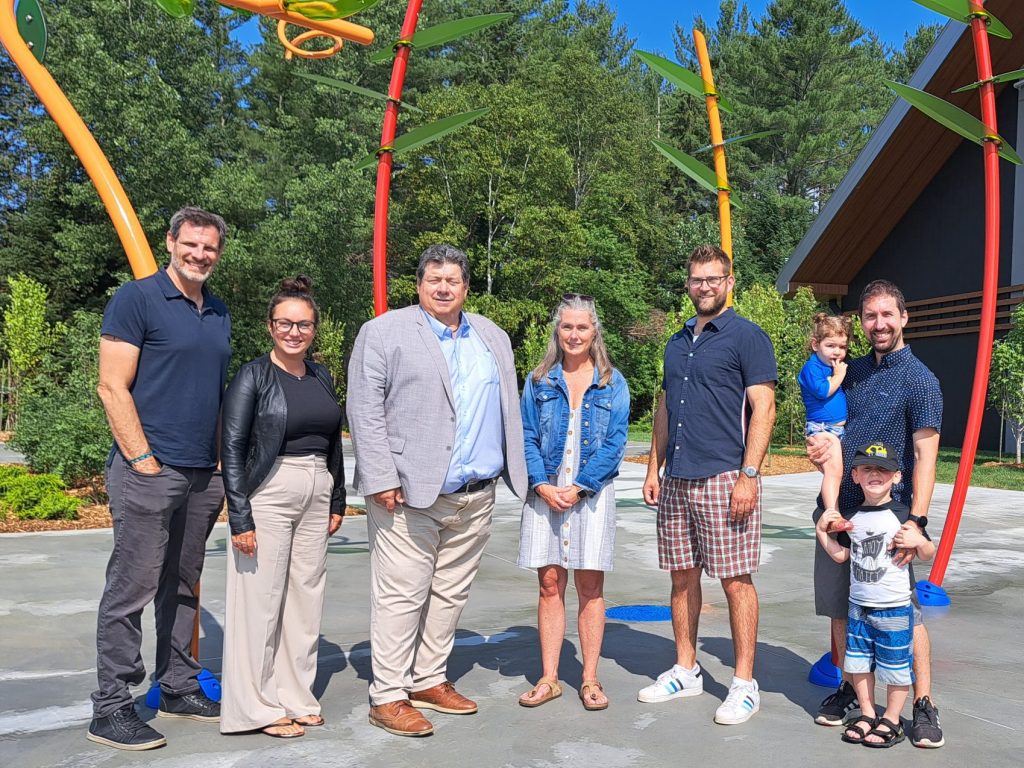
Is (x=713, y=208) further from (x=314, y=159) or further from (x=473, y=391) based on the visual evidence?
(x=473, y=391)

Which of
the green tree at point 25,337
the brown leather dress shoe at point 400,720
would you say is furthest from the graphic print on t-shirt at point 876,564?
the green tree at point 25,337

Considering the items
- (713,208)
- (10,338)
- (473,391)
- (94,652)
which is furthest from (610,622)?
(713,208)

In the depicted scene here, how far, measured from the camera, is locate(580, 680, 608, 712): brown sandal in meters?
3.78

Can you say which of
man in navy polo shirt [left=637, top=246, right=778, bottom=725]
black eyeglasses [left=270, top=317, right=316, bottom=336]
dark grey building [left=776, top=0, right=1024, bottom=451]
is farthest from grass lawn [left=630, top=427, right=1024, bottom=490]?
black eyeglasses [left=270, top=317, right=316, bottom=336]

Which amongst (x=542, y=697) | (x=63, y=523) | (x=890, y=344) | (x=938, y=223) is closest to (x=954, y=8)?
(x=890, y=344)

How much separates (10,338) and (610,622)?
883 inches

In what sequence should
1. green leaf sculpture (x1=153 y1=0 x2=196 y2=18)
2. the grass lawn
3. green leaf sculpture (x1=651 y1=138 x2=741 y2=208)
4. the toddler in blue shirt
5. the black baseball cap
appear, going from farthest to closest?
the grass lawn, green leaf sculpture (x1=651 y1=138 x2=741 y2=208), green leaf sculpture (x1=153 y1=0 x2=196 y2=18), the toddler in blue shirt, the black baseball cap

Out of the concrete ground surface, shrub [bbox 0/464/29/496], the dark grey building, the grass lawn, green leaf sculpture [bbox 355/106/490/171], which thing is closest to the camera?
the concrete ground surface

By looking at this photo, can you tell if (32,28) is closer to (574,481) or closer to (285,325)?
(285,325)

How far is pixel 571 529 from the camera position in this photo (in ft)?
12.9

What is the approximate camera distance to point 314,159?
32938mm

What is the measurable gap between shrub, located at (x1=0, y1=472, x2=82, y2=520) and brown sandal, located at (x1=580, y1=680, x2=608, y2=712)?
6.88 meters

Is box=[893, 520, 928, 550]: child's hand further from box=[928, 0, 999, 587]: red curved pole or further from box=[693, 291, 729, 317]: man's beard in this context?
box=[928, 0, 999, 587]: red curved pole

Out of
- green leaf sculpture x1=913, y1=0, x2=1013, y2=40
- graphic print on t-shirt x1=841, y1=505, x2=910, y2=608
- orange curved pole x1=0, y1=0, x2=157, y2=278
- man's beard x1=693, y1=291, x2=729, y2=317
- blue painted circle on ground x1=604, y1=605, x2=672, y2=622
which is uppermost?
green leaf sculpture x1=913, y1=0, x2=1013, y2=40
